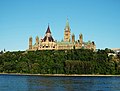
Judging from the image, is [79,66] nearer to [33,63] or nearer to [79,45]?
[33,63]

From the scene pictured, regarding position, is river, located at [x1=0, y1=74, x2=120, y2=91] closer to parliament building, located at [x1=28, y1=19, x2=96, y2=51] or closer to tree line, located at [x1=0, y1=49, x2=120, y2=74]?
tree line, located at [x1=0, y1=49, x2=120, y2=74]

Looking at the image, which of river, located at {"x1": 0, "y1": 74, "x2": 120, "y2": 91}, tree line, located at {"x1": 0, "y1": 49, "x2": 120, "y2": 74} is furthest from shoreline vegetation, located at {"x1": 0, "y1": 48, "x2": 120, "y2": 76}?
river, located at {"x1": 0, "y1": 74, "x2": 120, "y2": 91}

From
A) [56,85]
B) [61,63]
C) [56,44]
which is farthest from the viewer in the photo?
[56,44]

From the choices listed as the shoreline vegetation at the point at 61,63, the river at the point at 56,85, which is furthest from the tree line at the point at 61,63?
the river at the point at 56,85

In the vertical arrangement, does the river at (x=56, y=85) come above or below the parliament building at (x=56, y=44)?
below

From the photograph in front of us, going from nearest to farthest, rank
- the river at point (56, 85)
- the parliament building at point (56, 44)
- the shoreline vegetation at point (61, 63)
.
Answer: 1. the river at point (56, 85)
2. the shoreline vegetation at point (61, 63)
3. the parliament building at point (56, 44)

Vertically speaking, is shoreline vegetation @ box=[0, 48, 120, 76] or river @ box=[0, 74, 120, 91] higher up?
shoreline vegetation @ box=[0, 48, 120, 76]

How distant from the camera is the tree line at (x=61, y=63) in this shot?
11604cm

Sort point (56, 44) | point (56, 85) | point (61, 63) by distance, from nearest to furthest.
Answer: point (56, 85), point (61, 63), point (56, 44)

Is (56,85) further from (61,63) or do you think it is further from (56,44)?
(56,44)

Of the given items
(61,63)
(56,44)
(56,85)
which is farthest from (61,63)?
(56,85)

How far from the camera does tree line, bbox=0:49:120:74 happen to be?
116037mm

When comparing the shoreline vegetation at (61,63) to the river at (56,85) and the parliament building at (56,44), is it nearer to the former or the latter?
the parliament building at (56,44)

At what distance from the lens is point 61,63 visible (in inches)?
4808
